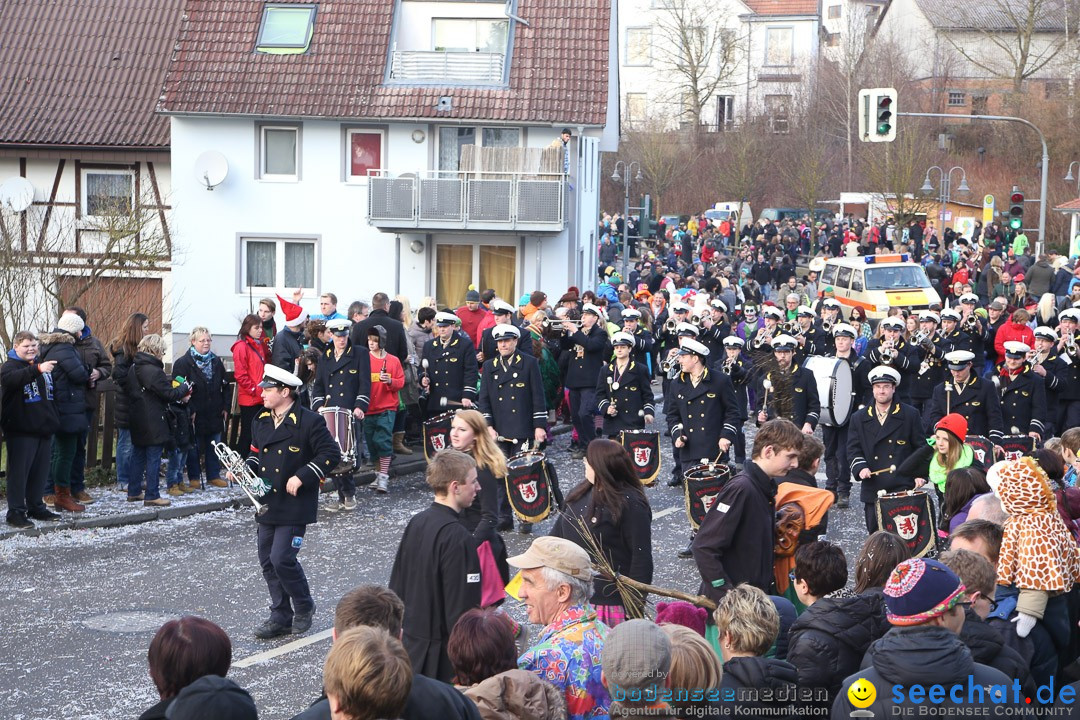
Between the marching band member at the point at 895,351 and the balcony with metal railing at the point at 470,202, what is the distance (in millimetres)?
16179

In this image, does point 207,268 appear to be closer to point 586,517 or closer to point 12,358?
point 12,358

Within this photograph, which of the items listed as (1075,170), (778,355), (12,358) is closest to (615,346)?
(778,355)

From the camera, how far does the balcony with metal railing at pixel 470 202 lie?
1289 inches

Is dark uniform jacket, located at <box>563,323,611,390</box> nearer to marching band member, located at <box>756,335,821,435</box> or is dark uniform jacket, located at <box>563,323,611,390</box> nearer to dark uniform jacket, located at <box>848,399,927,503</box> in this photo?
marching band member, located at <box>756,335,821,435</box>

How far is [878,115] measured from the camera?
29766 millimetres

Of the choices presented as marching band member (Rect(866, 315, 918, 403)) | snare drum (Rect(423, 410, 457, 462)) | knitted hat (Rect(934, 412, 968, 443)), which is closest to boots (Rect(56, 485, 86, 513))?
snare drum (Rect(423, 410, 457, 462))

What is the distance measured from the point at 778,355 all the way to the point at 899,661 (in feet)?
34.4

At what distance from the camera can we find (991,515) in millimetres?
7863

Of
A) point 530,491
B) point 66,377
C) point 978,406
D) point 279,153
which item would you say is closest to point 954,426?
point 978,406

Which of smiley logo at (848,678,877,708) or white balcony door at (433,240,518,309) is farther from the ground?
white balcony door at (433,240,518,309)

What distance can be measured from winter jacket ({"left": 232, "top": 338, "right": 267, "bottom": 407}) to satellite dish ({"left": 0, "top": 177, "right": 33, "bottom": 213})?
22.5m

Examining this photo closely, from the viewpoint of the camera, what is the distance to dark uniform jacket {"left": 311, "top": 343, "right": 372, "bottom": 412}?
14.7 meters

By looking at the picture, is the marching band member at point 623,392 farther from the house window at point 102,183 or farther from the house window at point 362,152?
the house window at point 102,183

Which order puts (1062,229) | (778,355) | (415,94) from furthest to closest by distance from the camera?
(1062,229) → (415,94) → (778,355)
